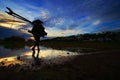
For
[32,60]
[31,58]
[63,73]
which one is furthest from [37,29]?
[63,73]

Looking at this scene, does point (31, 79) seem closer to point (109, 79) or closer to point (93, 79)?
point (93, 79)

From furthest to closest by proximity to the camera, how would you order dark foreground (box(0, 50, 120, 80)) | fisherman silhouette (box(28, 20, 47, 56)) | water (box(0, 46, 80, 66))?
fisherman silhouette (box(28, 20, 47, 56)) < water (box(0, 46, 80, 66)) < dark foreground (box(0, 50, 120, 80))

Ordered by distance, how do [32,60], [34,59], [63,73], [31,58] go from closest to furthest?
1. [63,73]
2. [32,60]
3. [34,59]
4. [31,58]

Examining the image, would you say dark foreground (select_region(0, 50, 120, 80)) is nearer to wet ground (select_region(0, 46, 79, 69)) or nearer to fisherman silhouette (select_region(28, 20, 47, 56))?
wet ground (select_region(0, 46, 79, 69))

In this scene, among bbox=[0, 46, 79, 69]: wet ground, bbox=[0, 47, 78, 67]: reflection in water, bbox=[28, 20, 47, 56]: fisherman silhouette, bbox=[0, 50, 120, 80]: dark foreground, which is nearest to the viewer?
bbox=[0, 50, 120, 80]: dark foreground

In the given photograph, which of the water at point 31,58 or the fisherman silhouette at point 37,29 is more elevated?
the fisherman silhouette at point 37,29

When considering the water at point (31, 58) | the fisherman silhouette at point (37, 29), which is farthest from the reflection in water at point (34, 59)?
the fisherman silhouette at point (37, 29)

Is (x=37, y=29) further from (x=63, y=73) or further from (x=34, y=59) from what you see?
(x=63, y=73)

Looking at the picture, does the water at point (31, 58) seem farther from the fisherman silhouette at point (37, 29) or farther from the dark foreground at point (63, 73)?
the fisherman silhouette at point (37, 29)

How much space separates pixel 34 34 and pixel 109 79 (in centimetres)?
705

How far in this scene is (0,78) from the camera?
586cm

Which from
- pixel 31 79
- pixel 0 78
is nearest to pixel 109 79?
pixel 31 79

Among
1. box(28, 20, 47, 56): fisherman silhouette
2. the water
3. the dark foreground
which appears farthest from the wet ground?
box(28, 20, 47, 56): fisherman silhouette

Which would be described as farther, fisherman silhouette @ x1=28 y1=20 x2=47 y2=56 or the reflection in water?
fisherman silhouette @ x1=28 y1=20 x2=47 y2=56
